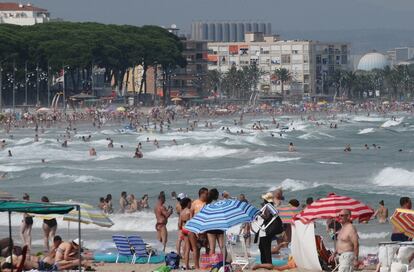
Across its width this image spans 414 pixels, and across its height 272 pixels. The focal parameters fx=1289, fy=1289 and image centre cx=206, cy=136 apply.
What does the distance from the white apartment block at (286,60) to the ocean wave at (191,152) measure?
9928 cm

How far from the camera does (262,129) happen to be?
78.0 m

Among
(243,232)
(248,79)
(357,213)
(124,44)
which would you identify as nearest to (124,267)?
(243,232)

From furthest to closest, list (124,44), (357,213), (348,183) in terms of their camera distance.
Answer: (124,44) < (348,183) < (357,213)

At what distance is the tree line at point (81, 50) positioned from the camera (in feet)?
332

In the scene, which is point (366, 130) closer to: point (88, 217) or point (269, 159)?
point (269, 159)

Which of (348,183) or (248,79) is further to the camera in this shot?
(248,79)


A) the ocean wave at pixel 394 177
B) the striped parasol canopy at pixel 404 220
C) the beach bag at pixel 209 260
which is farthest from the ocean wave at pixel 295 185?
the striped parasol canopy at pixel 404 220

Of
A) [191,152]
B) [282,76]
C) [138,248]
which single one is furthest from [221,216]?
[282,76]

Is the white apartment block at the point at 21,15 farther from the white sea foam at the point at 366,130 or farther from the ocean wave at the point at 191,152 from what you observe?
the ocean wave at the point at 191,152

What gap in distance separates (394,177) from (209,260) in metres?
23.5

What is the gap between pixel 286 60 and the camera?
16512cm

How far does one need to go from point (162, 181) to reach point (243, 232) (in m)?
20.8

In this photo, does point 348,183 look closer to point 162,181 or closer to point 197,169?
point 162,181

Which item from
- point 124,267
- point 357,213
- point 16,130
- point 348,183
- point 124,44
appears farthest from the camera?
point 124,44
